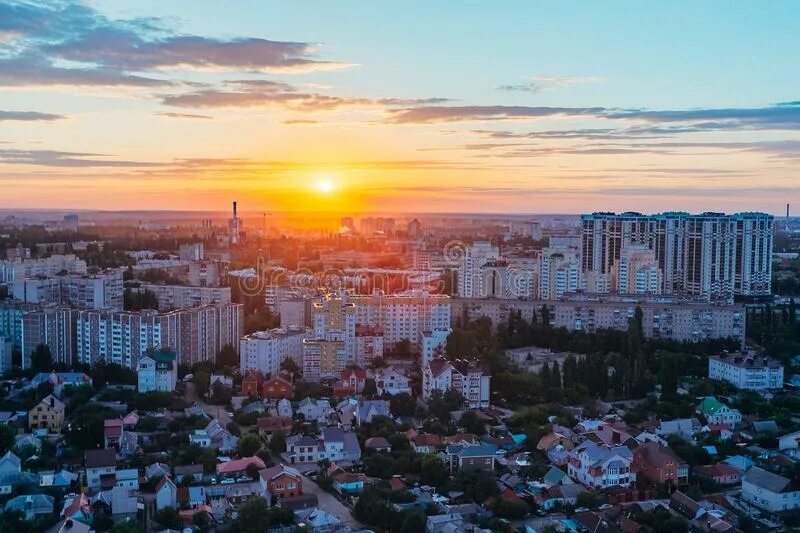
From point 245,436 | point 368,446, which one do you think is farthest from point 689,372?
point 245,436

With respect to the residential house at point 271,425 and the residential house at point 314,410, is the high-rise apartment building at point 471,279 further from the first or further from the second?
the residential house at point 271,425

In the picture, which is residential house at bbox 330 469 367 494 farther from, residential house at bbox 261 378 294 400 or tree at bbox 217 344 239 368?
tree at bbox 217 344 239 368

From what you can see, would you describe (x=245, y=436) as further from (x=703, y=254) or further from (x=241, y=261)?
(x=241, y=261)

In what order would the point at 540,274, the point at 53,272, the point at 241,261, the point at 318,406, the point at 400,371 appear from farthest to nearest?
the point at 241,261, the point at 53,272, the point at 540,274, the point at 400,371, the point at 318,406

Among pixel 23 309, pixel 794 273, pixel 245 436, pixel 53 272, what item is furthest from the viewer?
pixel 794 273

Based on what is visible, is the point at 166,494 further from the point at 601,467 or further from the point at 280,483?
the point at 601,467

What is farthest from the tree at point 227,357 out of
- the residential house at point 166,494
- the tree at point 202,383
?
the residential house at point 166,494

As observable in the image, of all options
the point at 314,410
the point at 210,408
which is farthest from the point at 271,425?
the point at 210,408
